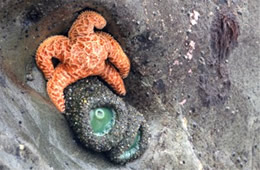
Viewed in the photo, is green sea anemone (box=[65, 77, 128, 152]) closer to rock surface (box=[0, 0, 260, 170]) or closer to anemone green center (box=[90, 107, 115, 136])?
anemone green center (box=[90, 107, 115, 136])

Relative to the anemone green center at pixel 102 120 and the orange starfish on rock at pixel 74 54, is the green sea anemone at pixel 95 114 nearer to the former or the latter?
the anemone green center at pixel 102 120

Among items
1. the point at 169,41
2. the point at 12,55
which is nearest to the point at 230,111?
the point at 169,41

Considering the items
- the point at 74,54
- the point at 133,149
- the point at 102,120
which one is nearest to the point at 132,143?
the point at 133,149

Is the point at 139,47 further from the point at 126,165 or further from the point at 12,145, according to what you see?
the point at 12,145

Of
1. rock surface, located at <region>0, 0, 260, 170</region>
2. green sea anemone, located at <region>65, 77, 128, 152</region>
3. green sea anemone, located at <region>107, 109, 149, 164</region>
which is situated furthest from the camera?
green sea anemone, located at <region>107, 109, 149, 164</region>

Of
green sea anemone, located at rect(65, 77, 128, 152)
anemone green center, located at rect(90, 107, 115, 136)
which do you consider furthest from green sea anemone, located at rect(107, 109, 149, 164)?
anemone green center, located at rect(90, 107, 115, 136)

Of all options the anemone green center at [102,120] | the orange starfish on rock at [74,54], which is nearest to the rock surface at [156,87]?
the orange starfish on rock at [74,54]
